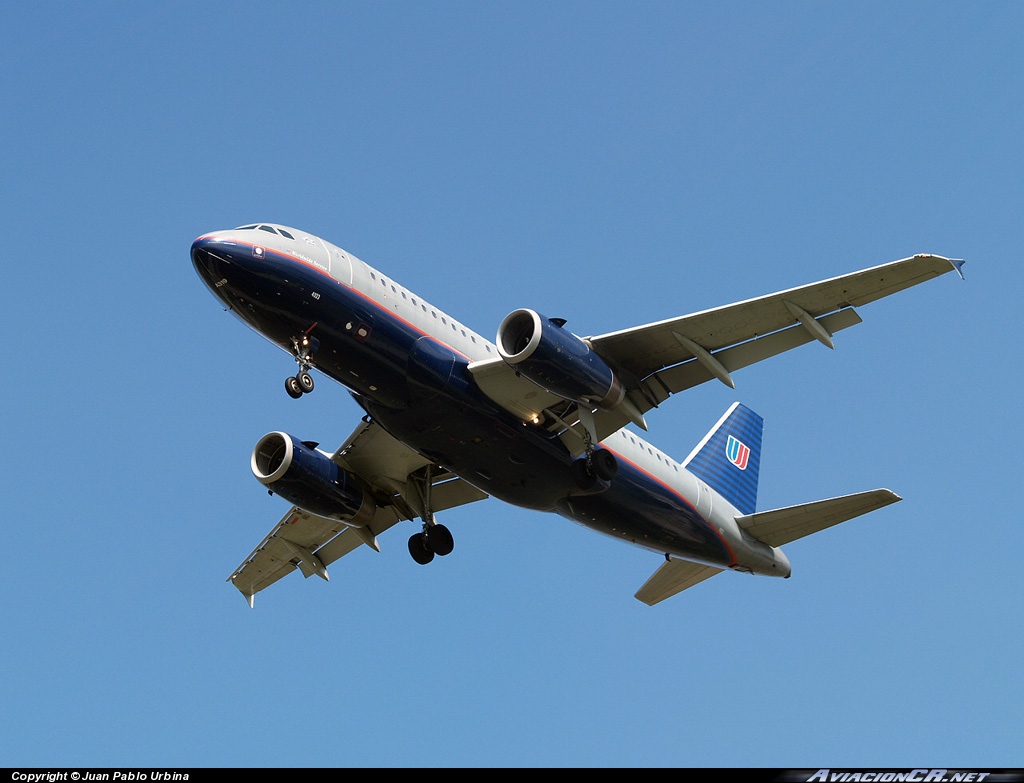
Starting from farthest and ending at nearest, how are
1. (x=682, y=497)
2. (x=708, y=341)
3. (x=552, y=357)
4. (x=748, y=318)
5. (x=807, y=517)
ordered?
1. (x=807, y=517)
2. (x=682, y=497)
3. (x=708, y=341)
4. (x=748, y=318)
5. (x=552, y=357)

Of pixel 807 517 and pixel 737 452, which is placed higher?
pixel 737 452

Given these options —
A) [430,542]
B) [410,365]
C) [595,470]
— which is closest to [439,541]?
[430,542]

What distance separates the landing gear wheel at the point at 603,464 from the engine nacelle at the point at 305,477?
6.41m

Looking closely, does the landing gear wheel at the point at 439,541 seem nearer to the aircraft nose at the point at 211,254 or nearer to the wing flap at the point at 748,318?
the wing flap at the point at 748,318

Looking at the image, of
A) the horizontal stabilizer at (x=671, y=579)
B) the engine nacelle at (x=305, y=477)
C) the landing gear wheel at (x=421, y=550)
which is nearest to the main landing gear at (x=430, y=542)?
the landing gear wheel at (x=421, y=550)

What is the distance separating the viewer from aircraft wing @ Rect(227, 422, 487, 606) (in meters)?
28.1

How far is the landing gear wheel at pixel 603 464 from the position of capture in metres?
25.1

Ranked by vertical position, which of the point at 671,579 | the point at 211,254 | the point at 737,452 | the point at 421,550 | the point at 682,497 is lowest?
the point at 671,579

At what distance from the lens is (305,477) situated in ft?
88.8

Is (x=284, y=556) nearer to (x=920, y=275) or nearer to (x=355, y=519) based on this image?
(x=355, y=519)

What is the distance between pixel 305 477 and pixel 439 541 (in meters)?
3.59

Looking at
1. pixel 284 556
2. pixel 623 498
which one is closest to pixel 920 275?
pixel 623 498

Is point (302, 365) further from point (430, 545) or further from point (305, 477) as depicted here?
point (430, 545)

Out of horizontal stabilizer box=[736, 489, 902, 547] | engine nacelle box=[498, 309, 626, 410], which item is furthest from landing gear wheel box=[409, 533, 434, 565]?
horizontal stabilizer box=[736, 489, 902, 547]
